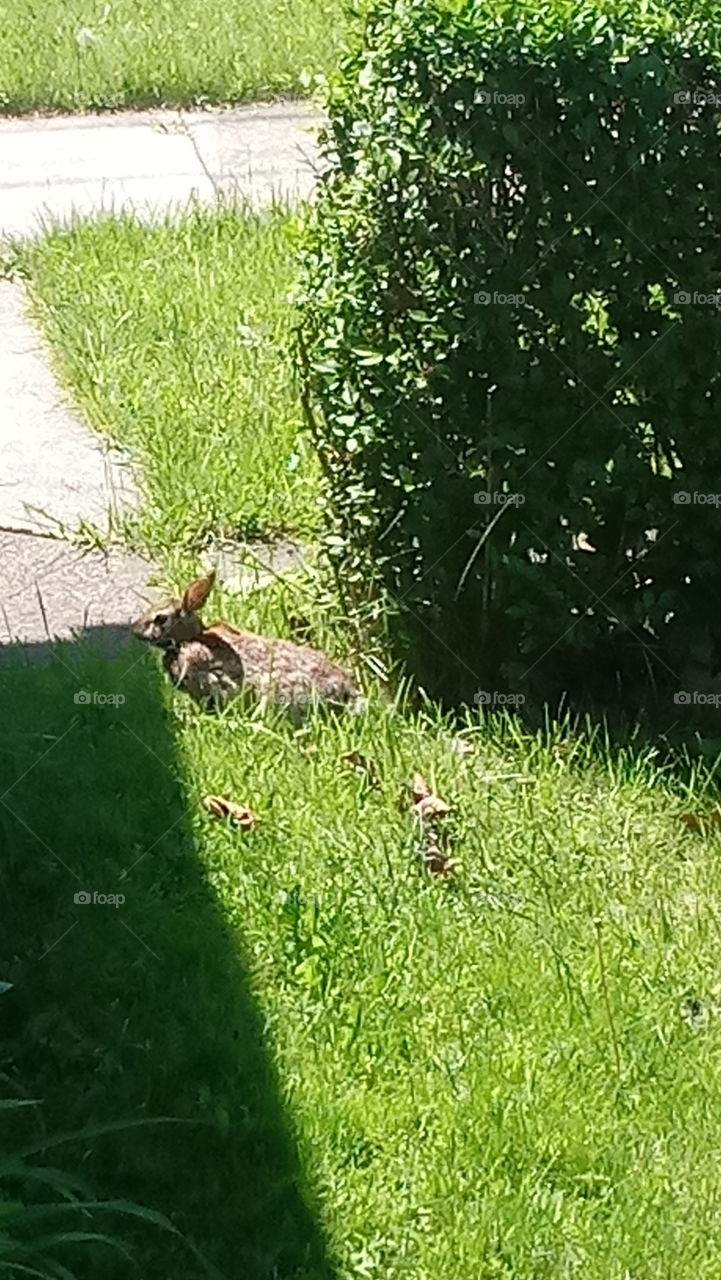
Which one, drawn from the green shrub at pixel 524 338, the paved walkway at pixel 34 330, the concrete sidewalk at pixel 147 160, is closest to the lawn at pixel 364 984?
the green shrub at pixel 524 338

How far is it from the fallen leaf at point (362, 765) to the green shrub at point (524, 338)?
0.60 metres

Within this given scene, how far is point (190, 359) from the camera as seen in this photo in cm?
720

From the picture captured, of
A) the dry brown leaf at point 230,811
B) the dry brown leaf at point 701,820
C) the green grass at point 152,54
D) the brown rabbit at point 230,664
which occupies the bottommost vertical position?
the dry brown leaf at point 701,820

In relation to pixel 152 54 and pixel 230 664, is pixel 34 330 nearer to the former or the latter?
pixel 230 664

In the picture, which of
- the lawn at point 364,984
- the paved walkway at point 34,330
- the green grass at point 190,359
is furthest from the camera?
the green grass at point 190,359

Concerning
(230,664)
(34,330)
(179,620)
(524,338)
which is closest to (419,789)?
(230,664)

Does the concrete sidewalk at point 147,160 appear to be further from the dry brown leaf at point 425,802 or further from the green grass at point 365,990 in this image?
the dry brown leaf at point 425,802

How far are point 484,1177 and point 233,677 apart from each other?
1.83 metres

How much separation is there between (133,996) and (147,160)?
6.39m

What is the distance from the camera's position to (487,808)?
4.79m

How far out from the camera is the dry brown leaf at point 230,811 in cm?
470

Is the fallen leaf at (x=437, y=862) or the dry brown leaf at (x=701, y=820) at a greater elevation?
the fallen leaf at (x=437, y=862)

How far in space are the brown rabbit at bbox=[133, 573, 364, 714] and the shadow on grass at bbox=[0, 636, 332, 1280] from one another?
118mm

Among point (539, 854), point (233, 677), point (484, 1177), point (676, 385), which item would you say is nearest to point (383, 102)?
point (676, 385)
